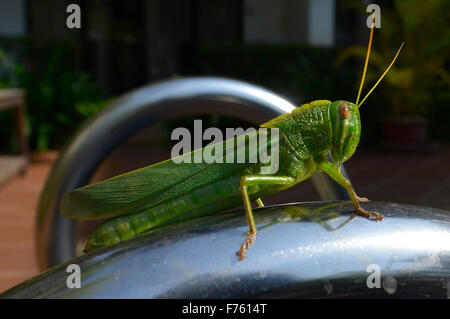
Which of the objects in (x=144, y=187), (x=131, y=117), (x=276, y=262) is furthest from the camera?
(x=131, y=117)

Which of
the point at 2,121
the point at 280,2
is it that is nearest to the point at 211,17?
the point at 280,2

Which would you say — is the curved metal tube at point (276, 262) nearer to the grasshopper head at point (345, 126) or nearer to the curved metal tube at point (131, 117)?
the grasshopper head at point (345, 126)

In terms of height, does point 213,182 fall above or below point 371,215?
above

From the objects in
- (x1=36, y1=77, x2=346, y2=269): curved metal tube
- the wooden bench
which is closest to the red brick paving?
the wooden bench

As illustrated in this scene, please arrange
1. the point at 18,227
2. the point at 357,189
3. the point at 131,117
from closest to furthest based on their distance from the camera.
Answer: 1. the point at 131,117
2. the point at 18,227
3. the point at 357,189

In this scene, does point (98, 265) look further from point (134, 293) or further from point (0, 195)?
point (0, 195)

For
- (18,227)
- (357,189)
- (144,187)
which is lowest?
(144,187)

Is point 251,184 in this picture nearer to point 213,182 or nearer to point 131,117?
point 213,182

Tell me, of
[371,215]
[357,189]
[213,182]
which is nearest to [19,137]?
[357,189]
